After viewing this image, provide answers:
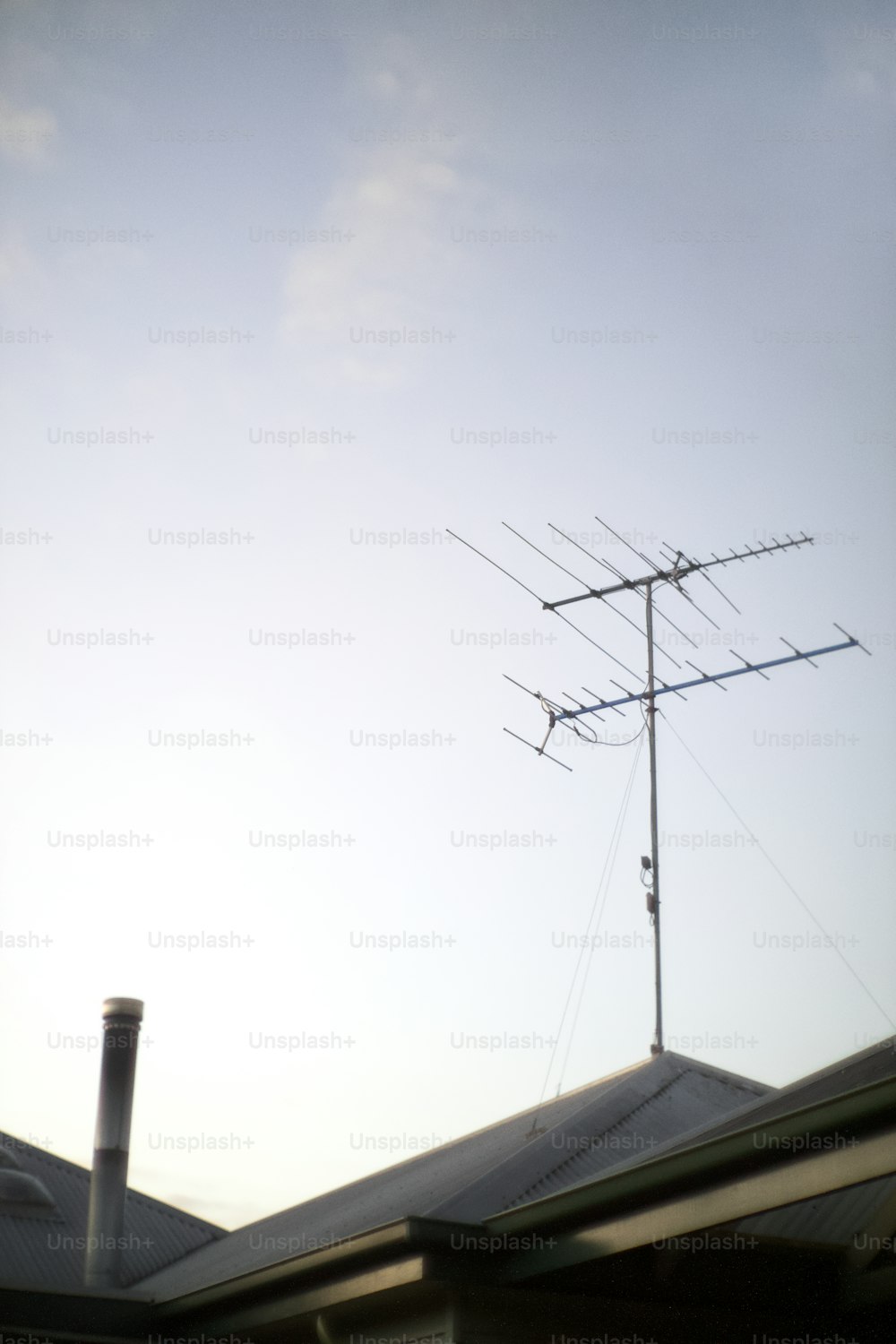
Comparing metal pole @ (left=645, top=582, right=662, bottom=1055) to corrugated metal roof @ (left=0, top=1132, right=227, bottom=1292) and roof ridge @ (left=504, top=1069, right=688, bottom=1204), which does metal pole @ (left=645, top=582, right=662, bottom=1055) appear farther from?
corrugated metal roof @ (left=0, top=1132, right=227, bottom=1292)

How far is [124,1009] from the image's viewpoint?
13.7 metres

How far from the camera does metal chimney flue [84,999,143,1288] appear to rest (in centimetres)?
1263

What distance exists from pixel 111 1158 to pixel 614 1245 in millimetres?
7348

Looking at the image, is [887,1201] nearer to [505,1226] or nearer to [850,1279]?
[850,1279]

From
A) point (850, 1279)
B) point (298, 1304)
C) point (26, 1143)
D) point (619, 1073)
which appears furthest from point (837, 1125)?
point (26, 1143)

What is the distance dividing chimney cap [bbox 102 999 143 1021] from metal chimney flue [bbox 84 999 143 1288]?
0.10 m

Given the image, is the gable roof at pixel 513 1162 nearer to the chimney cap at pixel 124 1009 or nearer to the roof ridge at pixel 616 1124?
the roof ridge at pixel 616 1124

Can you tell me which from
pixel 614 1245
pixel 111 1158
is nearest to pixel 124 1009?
pixel 111 1158

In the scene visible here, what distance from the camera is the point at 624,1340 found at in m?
8.05

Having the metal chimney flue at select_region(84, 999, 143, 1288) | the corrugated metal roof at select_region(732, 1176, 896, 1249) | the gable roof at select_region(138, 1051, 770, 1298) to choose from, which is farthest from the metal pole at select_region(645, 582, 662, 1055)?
the metal chimney flue at select_region(84, 999, 143, 1288)

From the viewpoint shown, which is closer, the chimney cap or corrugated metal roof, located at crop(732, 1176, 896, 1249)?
corrugated metal roof, located at crop(732, 1176, 896, 1249)

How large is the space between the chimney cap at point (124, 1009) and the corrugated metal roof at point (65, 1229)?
92.4 inches

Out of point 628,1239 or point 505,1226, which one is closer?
point 628,1239

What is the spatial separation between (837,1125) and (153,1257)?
10.8 metres
